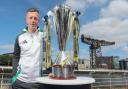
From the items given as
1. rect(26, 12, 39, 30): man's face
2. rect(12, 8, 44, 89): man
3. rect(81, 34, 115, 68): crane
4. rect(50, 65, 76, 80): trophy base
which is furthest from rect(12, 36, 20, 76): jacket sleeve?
rect(81, 34, 115, 68): crane

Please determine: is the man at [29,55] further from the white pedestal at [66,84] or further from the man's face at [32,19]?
the white pedestal at [66,84]

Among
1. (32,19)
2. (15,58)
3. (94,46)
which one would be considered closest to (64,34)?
(32,19)

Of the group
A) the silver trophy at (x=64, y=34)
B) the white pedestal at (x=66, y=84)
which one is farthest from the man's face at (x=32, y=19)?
the white pedestal at (x=66, y=84)

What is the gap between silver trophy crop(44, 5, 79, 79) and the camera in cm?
256

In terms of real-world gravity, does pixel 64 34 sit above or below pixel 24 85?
above

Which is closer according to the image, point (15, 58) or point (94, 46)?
point (15, 58)

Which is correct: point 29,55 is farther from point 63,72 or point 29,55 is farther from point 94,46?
point 94,46

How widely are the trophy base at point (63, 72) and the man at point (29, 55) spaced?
0.51ft

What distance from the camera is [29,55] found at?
2.65m

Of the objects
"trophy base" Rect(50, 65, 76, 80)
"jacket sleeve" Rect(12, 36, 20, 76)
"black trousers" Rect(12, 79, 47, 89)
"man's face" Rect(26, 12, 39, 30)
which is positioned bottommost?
"black trousers" Rect(12, 79, 47, 89)

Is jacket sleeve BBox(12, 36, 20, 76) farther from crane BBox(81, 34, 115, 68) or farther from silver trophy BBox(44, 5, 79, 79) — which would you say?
crane BBox(81, 34, 115, 68)

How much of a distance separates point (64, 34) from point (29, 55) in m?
0.36

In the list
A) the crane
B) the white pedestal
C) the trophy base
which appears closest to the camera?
the white pedestal

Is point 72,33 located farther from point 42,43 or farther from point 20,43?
point 20,43
